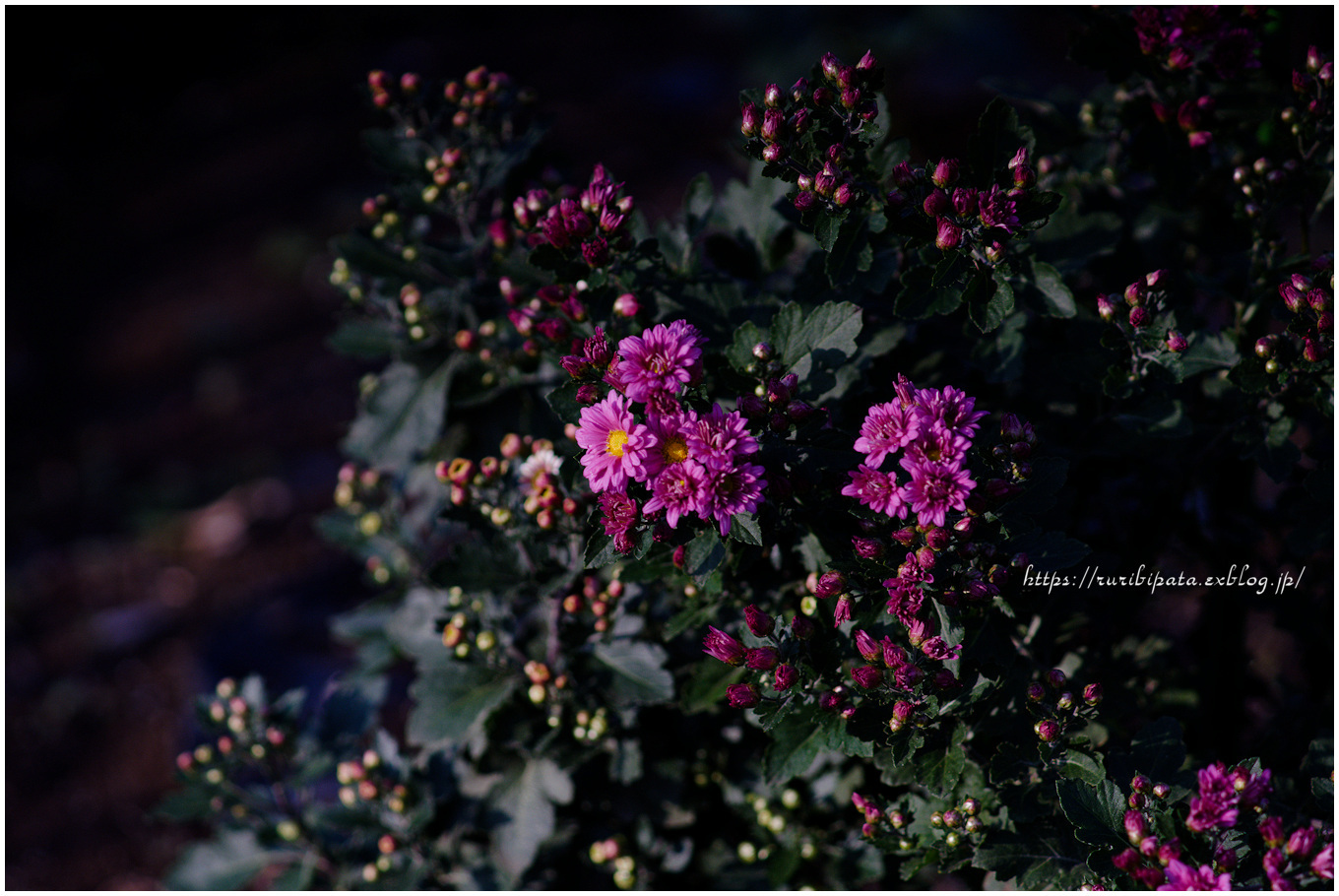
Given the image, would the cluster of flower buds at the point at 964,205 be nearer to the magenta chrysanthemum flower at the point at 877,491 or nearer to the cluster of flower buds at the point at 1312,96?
the magenta chrysanthemum flower at the point at 877,491

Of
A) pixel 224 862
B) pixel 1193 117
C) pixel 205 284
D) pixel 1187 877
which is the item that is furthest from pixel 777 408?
pixel 205 284

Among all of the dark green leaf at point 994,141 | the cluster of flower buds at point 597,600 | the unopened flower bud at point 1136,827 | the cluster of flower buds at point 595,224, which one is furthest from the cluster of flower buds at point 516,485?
the unopened flower bud at point 1136,827

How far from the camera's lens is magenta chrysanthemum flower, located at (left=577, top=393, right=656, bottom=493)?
1390 millimetres

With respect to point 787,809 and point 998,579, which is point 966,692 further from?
point 787,809

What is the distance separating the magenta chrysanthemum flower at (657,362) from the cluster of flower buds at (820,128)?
0.34 m

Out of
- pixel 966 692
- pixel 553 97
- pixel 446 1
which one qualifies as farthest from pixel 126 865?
pixel 446 1

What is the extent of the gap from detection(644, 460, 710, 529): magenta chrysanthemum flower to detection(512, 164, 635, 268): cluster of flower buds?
44 cm

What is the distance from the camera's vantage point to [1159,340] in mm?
1670

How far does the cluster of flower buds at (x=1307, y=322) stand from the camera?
160 centimetres

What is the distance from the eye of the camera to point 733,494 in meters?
1.41

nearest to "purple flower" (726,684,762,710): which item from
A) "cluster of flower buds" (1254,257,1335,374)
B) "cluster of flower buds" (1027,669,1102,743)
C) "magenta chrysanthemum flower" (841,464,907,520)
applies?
"magenta chrysanthemum flower" (841,464,907,520)

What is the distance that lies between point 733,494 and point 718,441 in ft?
0.29

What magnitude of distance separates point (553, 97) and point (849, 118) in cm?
692

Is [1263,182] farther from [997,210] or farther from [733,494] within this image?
[733,494]
